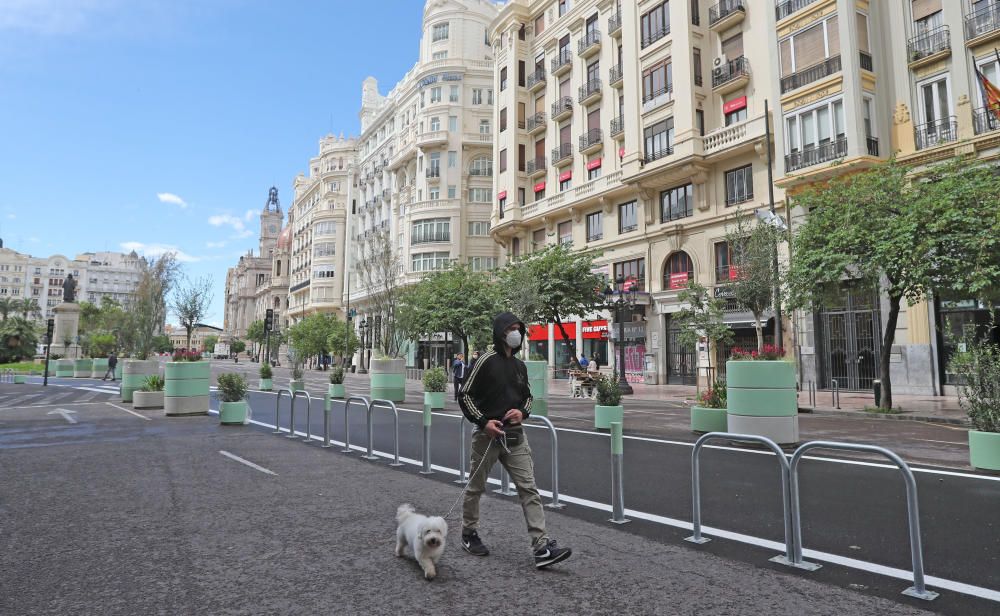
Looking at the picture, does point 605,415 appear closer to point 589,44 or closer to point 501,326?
point 501,326

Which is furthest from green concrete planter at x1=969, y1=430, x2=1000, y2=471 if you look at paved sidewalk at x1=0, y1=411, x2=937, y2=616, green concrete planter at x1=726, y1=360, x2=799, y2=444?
paved sidewalk at x1=0, y1=411, x2=937, y2=616

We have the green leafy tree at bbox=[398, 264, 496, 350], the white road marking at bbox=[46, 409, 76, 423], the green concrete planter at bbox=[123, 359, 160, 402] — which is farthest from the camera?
the green leafy tree at bbox=[398, 264, 496, 350]

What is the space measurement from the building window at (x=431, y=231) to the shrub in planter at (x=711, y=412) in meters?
43.7

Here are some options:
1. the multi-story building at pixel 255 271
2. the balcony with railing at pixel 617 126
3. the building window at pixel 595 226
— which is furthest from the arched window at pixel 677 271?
the multi-story building at pixel 255 271

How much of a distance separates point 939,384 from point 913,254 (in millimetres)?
9647

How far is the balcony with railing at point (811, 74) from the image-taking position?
23875 mm

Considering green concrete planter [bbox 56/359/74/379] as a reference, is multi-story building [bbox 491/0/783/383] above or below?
above

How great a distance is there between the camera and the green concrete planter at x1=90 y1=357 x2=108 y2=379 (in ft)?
142

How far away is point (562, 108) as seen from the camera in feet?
128

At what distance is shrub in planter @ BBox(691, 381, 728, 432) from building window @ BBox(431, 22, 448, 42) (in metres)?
54.7

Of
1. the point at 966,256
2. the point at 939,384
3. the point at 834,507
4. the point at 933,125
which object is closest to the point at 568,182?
the point at 933,125

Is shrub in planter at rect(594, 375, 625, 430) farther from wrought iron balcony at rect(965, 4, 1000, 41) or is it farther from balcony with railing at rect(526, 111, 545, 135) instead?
balcony with railing at rect(526, 111, 545, 135)

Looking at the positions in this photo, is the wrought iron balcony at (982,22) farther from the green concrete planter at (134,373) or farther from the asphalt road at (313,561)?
the green concrete planter at (134,373)

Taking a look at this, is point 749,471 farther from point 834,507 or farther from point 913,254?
point 913,254
